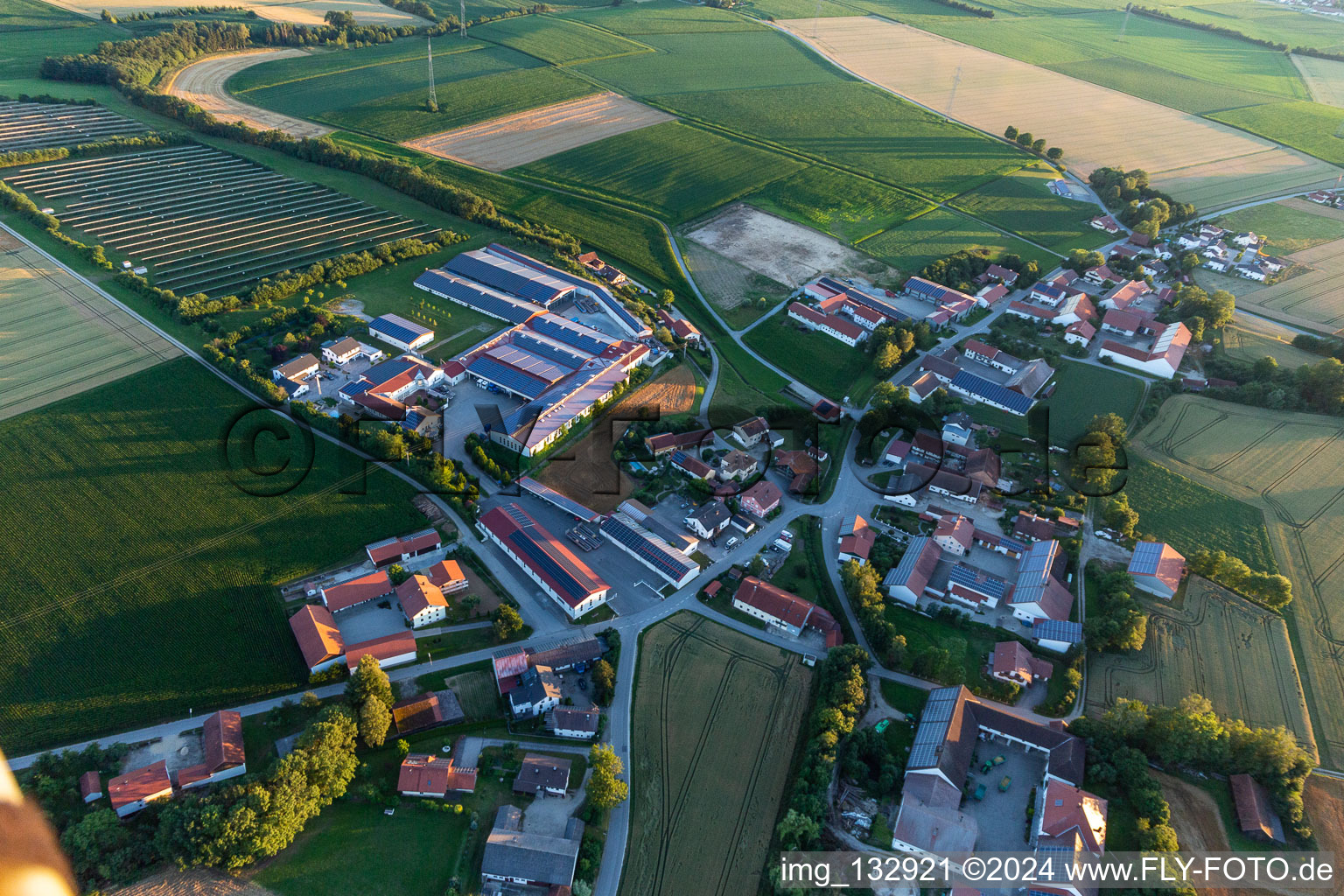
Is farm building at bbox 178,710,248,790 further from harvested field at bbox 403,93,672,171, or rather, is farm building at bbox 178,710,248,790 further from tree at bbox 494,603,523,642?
A: harvested field at bbox 403,93,672,171

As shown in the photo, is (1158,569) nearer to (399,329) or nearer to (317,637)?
(317,637)

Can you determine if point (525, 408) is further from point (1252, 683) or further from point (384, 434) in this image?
point (1252, 683)

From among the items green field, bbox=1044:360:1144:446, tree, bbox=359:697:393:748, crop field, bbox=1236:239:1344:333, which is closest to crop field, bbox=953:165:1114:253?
crop field, bbox=1236:239:1344:333

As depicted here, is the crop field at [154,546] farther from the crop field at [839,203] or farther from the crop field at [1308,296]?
the crop field at [1308,296]

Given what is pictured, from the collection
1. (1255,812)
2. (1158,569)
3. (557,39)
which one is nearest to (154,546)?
(1255,812)

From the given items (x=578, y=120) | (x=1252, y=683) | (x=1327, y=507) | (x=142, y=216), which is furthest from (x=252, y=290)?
(x=1327, y=507)

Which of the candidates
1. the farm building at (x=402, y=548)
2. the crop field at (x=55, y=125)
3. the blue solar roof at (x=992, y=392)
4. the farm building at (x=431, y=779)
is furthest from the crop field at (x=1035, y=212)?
the crop field at (x=55, y=125)
